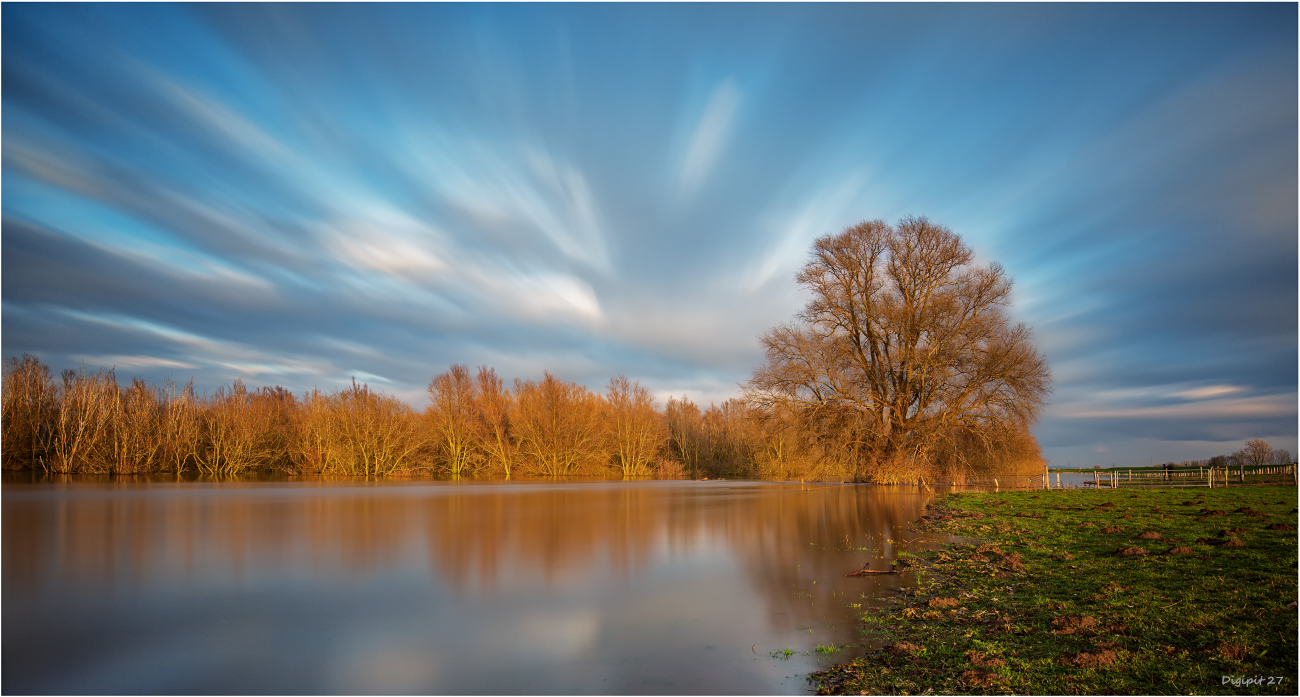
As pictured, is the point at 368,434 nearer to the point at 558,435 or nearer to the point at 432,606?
the point at 558,435

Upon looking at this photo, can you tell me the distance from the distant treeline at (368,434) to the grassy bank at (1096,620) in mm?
36606

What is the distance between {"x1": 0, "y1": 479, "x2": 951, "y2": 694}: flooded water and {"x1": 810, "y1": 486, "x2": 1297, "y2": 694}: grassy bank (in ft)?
2.22

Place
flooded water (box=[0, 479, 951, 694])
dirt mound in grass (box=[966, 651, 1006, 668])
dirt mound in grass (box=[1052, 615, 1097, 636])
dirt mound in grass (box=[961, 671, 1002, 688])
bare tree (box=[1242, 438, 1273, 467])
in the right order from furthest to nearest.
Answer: bare tree (box=[1242, 438, 1273, 467]), dirt mound in grass (box=[1052, 615, 1097, 636]), flooded water (box=[0, 479, 951, 694]), dirt mound in grass (box=[966, 651, 1006, 668]), dirt mound in grass (box=[961, 671, 1002, 688])

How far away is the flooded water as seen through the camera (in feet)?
15.6

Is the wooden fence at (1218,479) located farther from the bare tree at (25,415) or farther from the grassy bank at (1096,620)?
the bare tree at (25,415)

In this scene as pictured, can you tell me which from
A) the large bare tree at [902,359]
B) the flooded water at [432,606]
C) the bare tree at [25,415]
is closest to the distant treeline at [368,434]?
the bare tree at [25,415]

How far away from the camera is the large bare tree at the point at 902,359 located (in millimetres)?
27203

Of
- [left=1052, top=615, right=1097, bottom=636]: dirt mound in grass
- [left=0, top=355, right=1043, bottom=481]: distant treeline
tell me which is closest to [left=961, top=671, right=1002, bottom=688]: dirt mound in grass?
[left=1052, top=615, right=1097, bottom=636]: dirt mound in grass

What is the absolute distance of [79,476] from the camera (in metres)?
46.1

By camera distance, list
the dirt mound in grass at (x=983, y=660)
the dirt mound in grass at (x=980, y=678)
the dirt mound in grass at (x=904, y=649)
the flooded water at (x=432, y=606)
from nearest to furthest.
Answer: the dirt mound in grass at (x=980, y=678)
the dirt mound in grass at (x=983, y=660)
the flooded water at (x=432, y=606)
the dirt mound in grass at (x=904, y=649)

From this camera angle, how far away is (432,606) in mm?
6961

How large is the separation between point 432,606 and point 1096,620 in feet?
21.9

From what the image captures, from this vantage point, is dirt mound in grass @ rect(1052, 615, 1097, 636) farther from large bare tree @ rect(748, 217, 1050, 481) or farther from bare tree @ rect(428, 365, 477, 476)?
bare tree @ rect(428, 365, 477, 476)

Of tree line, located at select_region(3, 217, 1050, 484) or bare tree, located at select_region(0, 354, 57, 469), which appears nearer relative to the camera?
tree line, located at select_region(3, 217, 1050, 484)
